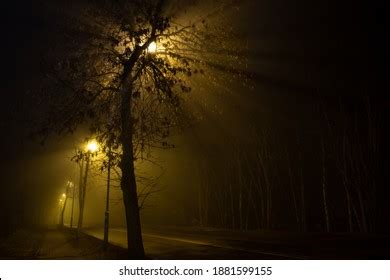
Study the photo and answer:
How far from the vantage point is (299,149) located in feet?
139

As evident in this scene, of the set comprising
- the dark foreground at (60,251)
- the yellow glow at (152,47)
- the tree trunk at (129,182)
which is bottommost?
the dark foreground at (60,251)

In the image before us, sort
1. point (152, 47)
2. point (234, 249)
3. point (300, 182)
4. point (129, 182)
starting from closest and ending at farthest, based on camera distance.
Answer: point (152, 47)
point (129, 182)
point (234, 249)
point (300, 182)

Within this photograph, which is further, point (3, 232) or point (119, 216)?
point (119, 216)

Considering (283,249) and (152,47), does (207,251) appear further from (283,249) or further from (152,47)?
(152,47)

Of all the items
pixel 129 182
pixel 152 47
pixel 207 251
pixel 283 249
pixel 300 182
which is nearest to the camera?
pixel 152 47

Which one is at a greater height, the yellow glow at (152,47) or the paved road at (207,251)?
the yellow glow at (152,47)

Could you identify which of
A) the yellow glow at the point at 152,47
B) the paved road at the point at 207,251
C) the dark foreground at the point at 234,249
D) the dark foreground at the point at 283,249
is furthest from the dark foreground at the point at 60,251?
the yellow glow at the point at 152,47

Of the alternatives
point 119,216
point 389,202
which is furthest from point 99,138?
point 119,216

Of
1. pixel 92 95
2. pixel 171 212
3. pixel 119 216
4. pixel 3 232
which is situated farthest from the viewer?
pixel 119 216

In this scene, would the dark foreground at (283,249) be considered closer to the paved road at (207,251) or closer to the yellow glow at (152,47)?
the paved road at (207,251)

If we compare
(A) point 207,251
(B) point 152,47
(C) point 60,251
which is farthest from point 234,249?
(B) point 152,47

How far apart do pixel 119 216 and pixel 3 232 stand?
63.2m

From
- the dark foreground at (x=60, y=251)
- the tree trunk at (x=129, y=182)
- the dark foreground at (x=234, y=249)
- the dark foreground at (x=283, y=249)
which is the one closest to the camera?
the tree trunk at (x=129, y=182)
